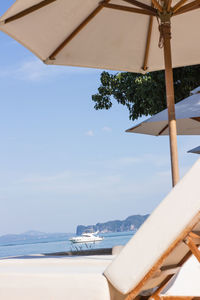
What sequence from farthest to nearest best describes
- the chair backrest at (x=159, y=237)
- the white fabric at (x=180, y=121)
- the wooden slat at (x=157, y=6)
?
the white fabric at (x=180, y=121) → the wooden slat at (x=157, y=6) → the chair backrest at (x=159, y=237)

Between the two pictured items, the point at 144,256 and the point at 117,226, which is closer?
the point at 144,256

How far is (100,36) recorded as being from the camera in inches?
218

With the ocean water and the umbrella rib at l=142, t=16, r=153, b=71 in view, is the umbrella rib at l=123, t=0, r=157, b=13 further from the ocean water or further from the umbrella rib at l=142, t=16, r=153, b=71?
the ocean water

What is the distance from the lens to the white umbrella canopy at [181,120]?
225 inches

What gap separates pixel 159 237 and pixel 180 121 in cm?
476

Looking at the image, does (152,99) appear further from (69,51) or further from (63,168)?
(63,168)

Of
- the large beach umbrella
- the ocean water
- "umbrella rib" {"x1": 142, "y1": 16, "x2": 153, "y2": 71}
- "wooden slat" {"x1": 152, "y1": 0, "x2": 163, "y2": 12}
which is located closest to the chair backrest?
the large beach umbrella

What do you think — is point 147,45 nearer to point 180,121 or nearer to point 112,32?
point 112,32

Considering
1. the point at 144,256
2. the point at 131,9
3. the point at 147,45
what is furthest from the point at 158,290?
the point at 147,45

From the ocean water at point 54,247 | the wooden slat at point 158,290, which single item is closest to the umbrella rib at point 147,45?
the wooden slat at point 158,290

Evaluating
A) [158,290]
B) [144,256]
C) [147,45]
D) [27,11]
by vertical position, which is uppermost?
[27,11]

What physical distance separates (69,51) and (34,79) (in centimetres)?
7421

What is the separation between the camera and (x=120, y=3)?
17.3ft

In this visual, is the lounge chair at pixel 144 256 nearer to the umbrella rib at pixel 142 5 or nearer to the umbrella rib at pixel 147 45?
the umbrella rib at pixel 142 5
